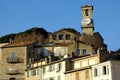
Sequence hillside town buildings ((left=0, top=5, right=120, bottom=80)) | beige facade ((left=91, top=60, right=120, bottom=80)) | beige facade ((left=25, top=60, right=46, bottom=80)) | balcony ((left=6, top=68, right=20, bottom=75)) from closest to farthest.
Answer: beige facade ((left=91, top=60, right=120, bottom=80)) < hillside town buildings ((left=0, top=5, right=120, bottom=80)) < beige facade ((left=25, top=60, right=46, bottom=80)) < balcony ((left=6, top=68, right=20, bottom=75))

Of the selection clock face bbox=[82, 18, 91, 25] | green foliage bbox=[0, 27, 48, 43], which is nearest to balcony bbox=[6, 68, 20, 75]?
green foliage bbox=[0, 27, 48, 43]

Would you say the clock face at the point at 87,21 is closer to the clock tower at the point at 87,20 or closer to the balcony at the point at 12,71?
the clock tower at the point at 87,20

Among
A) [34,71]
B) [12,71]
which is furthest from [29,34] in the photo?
[34,71]

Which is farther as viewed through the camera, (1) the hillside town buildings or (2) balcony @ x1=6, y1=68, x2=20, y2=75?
(2) balcony @ x1=6, y1=68, x2=20, y2=75

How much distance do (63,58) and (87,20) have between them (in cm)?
3051

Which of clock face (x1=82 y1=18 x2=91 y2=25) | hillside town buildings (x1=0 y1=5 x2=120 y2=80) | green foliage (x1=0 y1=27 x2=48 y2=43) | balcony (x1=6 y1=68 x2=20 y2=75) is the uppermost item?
clock face (x1=82 y1=18 x2=91 y2=25)

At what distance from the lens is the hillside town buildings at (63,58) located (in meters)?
57.0

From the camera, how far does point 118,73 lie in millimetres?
53438

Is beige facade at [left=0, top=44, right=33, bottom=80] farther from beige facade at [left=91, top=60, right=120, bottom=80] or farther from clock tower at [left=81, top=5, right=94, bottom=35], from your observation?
beige facade at [left=91, top=60, right=120, bottom=80]

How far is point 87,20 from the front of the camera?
308 feet

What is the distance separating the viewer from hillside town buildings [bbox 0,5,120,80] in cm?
5700

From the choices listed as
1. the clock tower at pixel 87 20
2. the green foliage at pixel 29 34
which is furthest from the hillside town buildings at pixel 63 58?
the green foliage at pixel 29 34

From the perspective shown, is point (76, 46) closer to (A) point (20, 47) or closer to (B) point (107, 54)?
(A) point (20, 47)

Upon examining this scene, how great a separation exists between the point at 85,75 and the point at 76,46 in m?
26.3
